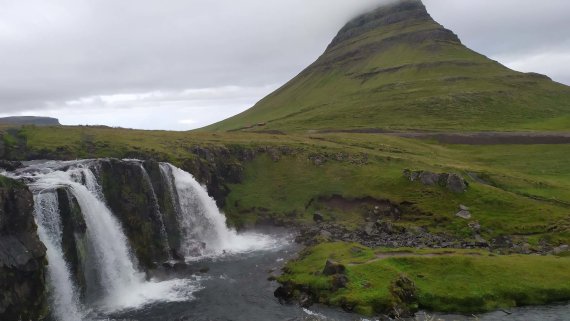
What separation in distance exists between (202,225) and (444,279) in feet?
121

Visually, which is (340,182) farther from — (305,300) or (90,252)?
(90,252)

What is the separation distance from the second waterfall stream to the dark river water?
6.79 ft

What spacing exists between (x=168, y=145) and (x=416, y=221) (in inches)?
1814

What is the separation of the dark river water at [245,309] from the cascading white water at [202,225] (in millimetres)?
11168

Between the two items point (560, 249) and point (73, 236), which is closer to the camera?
point (73, 236)

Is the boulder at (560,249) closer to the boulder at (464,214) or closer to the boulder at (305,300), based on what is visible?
the boulder at (464,214)

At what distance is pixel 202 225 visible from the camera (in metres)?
69.8

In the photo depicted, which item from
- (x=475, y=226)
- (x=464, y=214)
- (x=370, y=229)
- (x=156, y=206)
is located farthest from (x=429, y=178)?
(x=156, y=206)

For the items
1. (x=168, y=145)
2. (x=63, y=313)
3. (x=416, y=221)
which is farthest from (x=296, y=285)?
(x=168, y=145)

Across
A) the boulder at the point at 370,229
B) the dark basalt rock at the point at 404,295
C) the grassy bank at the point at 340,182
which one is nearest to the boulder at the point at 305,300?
the dark basalt rock at the point at 404,295

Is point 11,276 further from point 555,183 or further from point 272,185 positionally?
point 555,183

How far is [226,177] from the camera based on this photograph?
86.5 m

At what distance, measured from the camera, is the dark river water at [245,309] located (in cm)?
4144

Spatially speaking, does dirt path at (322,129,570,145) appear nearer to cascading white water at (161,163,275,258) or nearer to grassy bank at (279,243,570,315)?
grassy bank at (279,243,570,315)
